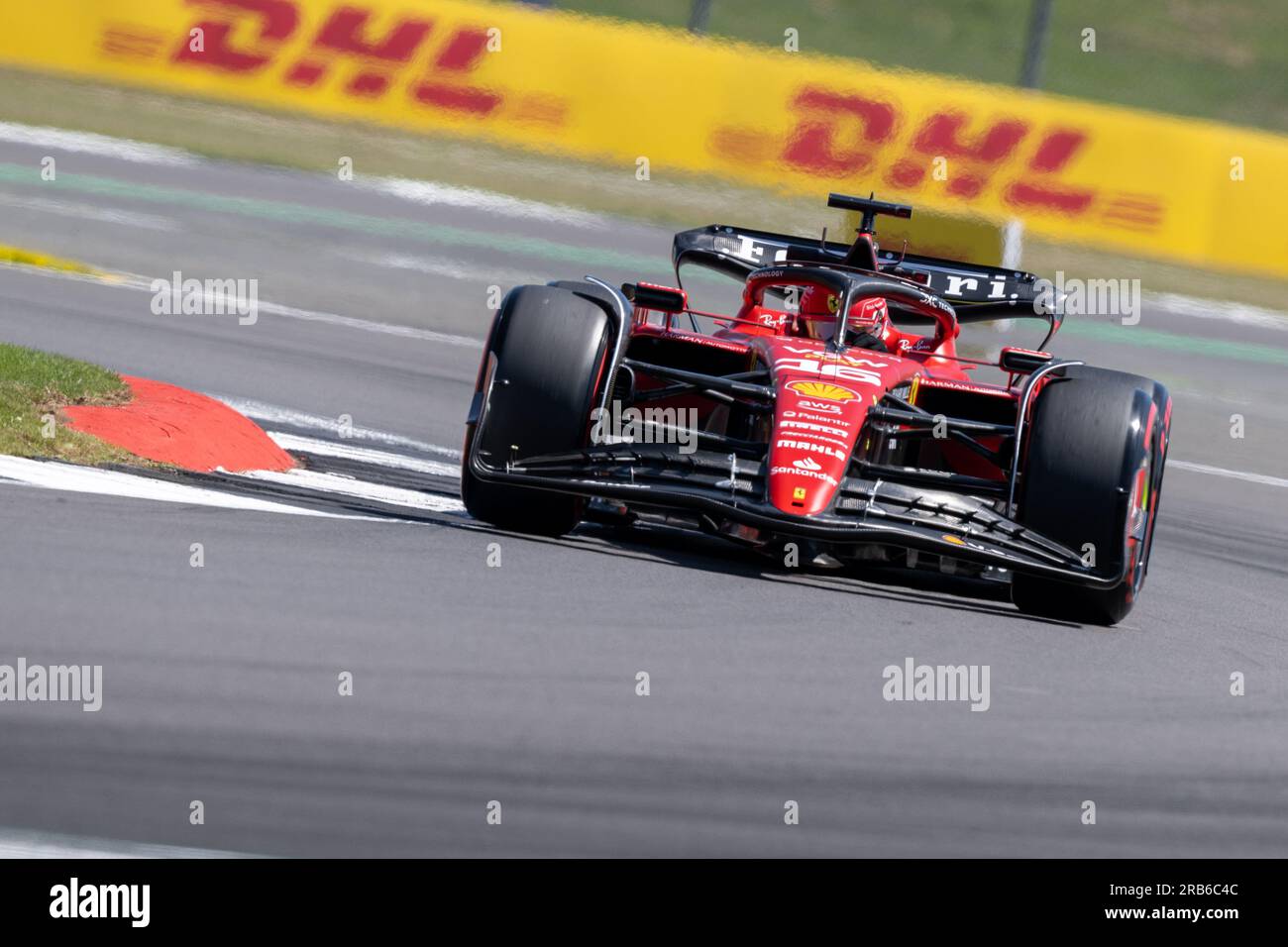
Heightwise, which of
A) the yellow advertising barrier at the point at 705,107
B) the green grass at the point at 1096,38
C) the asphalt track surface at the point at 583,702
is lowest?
the asphalt track surface at the point at 583,702

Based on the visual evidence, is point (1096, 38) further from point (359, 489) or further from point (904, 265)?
point (359, 489)

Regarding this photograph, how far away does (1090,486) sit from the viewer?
6535mm

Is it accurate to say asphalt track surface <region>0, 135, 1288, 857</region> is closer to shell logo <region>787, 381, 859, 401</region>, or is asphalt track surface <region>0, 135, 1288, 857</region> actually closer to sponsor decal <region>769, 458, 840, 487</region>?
sponsor decal <region>769, 458, 840, 487</region>

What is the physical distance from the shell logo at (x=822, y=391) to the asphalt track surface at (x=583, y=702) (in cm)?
67

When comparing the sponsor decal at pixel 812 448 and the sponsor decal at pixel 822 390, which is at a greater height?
the sponsor decal at pixel 822 390

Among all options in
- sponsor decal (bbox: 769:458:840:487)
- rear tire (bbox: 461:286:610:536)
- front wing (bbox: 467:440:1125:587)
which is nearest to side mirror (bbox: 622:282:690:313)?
rear tire (bbox: 461:286:610:536)

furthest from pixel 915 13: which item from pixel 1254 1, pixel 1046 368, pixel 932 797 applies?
pixel 932 797

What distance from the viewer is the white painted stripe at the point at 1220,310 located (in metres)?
17.9

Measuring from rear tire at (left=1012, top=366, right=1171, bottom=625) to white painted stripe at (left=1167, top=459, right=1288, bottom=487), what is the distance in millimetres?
5520

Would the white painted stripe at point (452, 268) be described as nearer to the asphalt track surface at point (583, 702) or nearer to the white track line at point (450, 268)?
the white track line at point (450, 268)

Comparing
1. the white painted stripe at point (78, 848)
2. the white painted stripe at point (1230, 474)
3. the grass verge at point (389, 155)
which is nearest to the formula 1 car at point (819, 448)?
the white painted stripe at point (78, 848)

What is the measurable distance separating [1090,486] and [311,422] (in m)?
4.40

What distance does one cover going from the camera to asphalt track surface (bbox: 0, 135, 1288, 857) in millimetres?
4191
